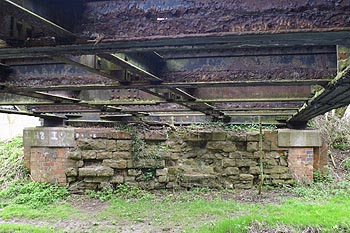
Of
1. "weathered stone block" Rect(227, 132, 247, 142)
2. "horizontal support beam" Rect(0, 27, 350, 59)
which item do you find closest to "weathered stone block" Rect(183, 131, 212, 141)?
"weathered stone block" Rect(227, 132, 247, 142)

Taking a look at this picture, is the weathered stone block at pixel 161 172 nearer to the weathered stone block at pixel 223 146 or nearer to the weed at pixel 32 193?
the weathered stone block at pixel 223 146

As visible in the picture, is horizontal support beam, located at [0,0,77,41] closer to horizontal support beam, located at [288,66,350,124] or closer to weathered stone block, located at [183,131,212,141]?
horizontal support beam, located at [288,66,350,124]

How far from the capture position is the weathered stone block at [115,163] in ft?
24.0

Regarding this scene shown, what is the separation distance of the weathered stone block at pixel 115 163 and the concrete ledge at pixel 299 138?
3764 millimetres

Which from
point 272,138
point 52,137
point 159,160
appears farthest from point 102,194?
point 272,138

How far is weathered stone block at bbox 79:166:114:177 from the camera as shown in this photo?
283 inches

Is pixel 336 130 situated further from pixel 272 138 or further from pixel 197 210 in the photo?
pixel 197 210

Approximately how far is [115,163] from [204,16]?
619 centimetres

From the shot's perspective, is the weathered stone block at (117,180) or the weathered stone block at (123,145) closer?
the weathered stone block at (117,180)

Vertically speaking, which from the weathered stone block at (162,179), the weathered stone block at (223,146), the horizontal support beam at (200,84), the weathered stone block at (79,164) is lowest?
the weathered stone block at (162,179)

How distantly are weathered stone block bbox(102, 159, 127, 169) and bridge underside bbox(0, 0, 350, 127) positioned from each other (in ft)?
11.1

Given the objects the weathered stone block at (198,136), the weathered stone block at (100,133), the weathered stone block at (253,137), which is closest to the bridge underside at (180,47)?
the weathered stone block at (100,133)

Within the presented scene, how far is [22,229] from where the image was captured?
5.19 m

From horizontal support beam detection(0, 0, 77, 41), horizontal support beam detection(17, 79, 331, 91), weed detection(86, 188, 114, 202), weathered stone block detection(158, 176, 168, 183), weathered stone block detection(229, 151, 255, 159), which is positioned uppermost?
horizontal support beam detection(0, 0, 77, 41)
